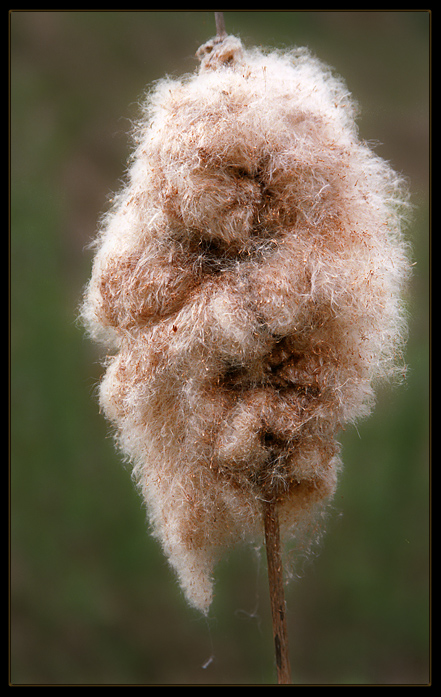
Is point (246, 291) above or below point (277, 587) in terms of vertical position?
above

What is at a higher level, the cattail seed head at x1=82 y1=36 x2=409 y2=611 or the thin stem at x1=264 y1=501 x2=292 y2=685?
the cattail seed head at x1=82 y1=36 x2=409 y2=611

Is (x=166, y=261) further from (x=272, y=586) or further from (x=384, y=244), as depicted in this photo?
(x=272, y=586)

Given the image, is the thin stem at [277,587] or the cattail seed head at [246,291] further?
the thin stem at [277,587]

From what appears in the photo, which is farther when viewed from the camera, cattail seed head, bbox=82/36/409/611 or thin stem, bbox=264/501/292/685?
thin stem, bbox=264/501/292/685

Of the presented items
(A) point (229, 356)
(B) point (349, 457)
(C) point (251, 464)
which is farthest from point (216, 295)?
(B) point (349, 457)

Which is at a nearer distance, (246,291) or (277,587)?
(246,291)

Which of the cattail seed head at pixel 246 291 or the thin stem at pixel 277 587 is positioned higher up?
the cattail seed head at pixel 246 291
